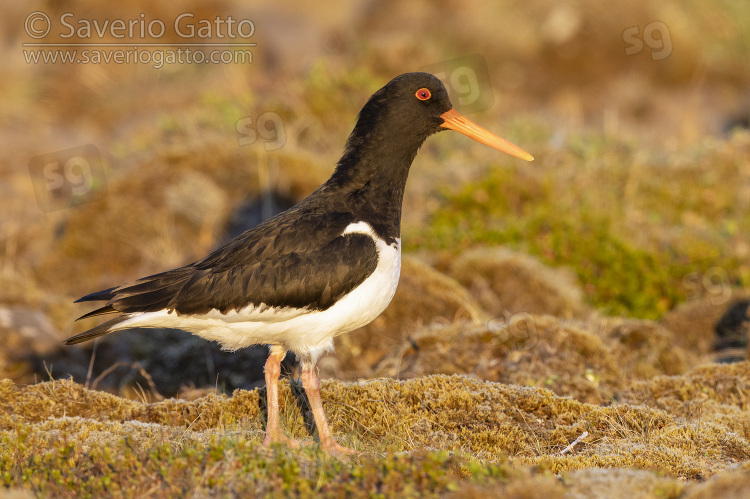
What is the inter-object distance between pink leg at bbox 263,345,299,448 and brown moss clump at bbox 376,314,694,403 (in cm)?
194

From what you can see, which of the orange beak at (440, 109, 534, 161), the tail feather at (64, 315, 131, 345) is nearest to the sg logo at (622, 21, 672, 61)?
the orange beak at (440, 109, 534, 161)

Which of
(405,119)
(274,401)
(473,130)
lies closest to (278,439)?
(274,401)

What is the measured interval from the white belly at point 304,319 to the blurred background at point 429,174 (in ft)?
5.84

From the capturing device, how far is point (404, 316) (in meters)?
10.2

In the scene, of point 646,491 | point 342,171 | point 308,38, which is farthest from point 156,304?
point 308,38

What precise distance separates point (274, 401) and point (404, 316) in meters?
4.38

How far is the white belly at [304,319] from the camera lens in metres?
5.88

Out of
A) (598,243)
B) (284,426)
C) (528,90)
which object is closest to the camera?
(284,426)

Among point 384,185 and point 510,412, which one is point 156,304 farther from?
point 510,412

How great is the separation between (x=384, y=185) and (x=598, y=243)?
6.92 m

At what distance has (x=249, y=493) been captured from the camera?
14.8ft

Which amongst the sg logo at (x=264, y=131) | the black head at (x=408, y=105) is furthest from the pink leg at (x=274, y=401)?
the sg logo at (x=264, y=131)

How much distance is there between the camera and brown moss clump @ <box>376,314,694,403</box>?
7906 millimetres

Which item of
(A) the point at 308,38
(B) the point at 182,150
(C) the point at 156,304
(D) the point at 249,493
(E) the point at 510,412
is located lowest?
(E) the point at 510,412
